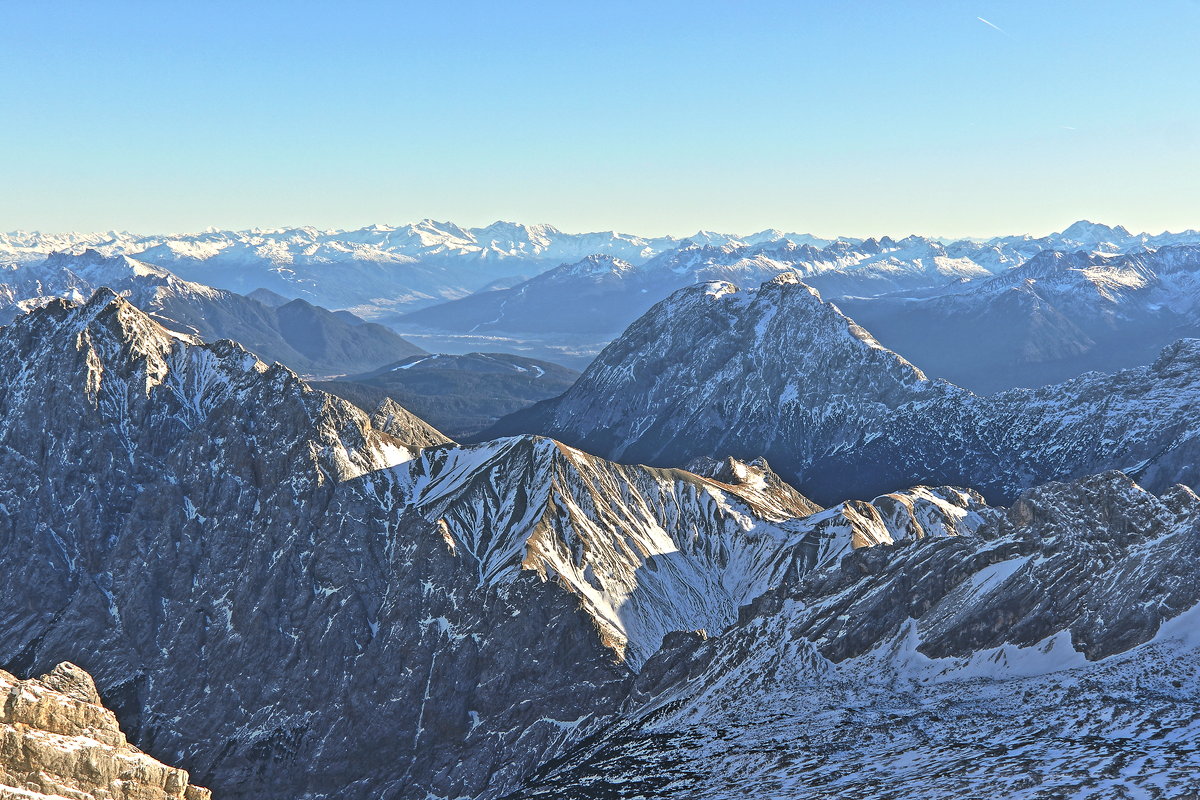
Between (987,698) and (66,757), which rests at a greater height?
(66,757)

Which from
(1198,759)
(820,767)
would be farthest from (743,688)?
(1198,759)

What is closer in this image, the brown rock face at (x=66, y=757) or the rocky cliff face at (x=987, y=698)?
the brown rock face at (x=66, y=757)

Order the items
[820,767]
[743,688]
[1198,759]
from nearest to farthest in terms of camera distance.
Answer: [1198,759] → [820,767] → [743,688]

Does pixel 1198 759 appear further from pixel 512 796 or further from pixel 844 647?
pixel 512 796

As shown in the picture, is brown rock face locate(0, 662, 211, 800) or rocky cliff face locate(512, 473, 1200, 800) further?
rocky cliff face locate(512, 473, 1200, 800)
